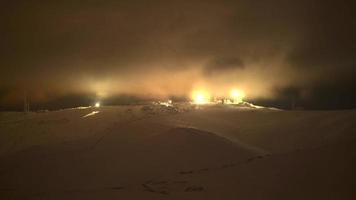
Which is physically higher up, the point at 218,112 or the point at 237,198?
the point at 218,112

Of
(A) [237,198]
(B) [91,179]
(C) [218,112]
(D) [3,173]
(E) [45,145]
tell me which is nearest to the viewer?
(A) [237,198]

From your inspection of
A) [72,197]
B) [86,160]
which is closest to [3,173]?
[86,160]

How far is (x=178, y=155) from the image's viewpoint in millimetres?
16062

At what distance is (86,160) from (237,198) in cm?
634

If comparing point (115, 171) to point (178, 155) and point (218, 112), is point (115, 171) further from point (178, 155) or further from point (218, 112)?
point (218, 112)

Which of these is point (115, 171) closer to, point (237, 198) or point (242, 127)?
point (237, 198)

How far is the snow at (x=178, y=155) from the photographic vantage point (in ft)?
44.1

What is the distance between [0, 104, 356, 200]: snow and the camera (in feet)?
44.1

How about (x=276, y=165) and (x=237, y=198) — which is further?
(x=276, y=165)

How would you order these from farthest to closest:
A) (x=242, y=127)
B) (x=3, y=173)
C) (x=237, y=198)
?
(x=242, y=127) → (x=3, y=173) → (x=237, y=198)

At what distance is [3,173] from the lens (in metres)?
Answer: 15.8

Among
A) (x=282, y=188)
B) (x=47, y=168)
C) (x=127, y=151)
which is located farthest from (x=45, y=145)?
(x=282, y=188)

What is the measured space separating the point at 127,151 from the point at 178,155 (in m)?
2.10

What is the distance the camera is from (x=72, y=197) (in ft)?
43.2
